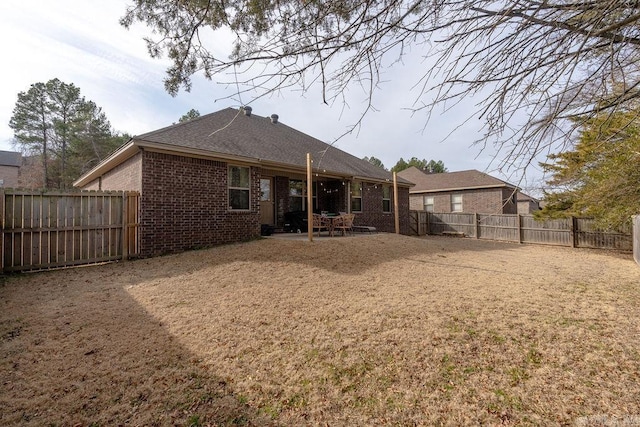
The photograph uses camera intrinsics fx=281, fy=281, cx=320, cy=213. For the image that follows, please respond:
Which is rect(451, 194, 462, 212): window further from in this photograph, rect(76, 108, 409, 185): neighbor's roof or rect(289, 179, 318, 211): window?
rect(289, 179, 318, 211): window

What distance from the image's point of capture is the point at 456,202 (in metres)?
21.2

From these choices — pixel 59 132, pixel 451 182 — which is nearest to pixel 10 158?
pixel 59 132

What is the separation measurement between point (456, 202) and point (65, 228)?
72.0ft

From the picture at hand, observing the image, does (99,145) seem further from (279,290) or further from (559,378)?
(559,378)

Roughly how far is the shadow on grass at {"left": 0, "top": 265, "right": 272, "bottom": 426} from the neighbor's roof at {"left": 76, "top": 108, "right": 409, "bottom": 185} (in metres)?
3.72

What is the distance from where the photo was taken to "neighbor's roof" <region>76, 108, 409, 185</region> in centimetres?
812

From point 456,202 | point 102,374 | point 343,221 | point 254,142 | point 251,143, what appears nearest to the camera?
point 102,374

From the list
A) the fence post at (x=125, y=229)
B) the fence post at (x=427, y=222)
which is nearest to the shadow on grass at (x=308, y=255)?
the fence post at (x=125, y=229)

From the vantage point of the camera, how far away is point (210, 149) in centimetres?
844

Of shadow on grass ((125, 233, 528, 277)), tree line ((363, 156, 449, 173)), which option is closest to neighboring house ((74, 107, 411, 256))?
shadow on grass ((125, 233, 528, 277))

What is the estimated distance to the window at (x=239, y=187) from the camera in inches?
363

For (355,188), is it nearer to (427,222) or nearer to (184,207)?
(427,222)

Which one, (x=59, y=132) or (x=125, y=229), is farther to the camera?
(x=59, y=132)

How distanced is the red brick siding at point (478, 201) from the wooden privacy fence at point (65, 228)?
65.4 feet
